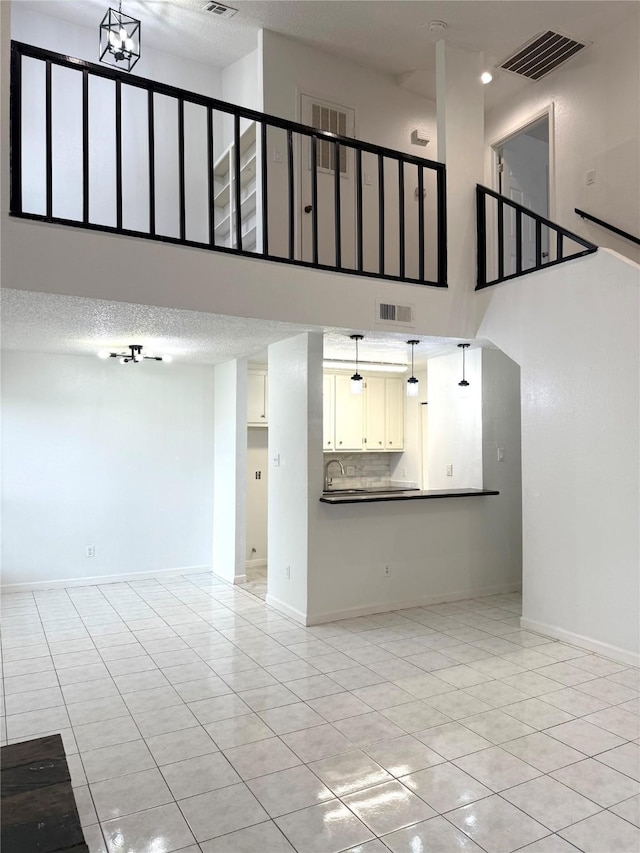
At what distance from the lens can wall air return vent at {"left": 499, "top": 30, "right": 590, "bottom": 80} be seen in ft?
18.5

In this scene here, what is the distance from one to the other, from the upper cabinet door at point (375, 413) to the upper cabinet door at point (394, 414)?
8cm

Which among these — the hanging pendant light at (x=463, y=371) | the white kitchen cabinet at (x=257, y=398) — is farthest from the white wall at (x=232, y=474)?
the hanging pendant light at (x=463, y=371)

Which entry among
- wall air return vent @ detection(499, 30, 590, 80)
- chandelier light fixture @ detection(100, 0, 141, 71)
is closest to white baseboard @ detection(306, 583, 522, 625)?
chandelier light fixture @ detection(100, 0, 141, 71)

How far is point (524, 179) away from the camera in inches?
290

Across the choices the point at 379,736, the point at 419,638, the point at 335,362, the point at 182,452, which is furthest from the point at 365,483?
the point at 379,736

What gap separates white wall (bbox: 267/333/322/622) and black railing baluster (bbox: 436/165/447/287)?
123cm

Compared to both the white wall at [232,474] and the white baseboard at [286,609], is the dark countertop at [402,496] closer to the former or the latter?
the white baseboard at [286,609]

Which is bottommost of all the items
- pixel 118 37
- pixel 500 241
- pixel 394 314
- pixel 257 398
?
pixel 257 398

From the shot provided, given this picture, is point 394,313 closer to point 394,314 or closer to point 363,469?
point 394,314

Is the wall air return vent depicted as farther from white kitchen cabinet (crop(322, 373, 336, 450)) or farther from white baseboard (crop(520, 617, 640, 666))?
white baseboard (crop(520, 617, 640, 666))

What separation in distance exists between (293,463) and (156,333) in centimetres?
160

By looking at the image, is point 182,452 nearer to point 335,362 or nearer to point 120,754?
point 335,362

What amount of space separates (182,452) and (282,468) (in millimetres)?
1929

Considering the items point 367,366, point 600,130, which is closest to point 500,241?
point 600,130
